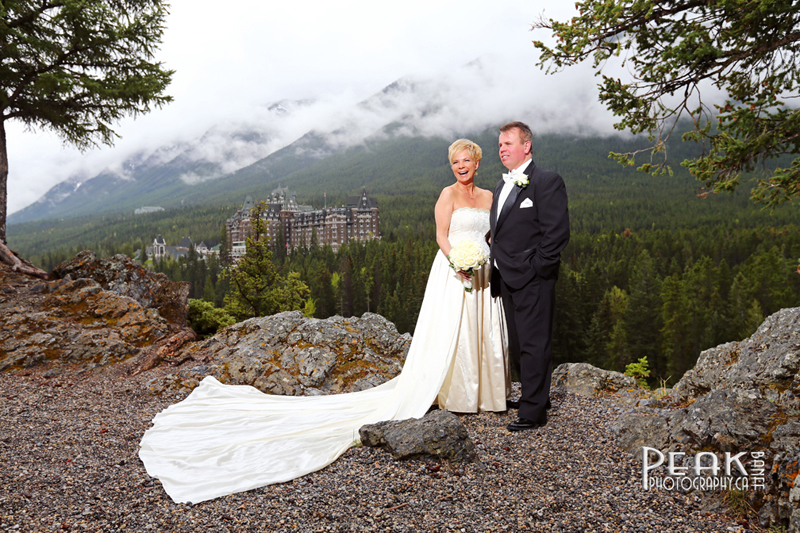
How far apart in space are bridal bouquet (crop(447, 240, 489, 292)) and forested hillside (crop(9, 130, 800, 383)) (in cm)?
405

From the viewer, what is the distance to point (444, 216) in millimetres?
5715

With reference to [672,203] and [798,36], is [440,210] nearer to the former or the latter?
[798,36]

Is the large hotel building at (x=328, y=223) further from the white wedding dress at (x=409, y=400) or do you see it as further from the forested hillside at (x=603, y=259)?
the white wedding dress at (x=409, y=400)

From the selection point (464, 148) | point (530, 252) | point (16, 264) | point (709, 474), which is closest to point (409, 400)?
Result: point (530, 252)

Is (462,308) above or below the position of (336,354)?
above

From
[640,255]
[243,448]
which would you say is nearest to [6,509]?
[243,448]

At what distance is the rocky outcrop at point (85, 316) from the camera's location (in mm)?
8062

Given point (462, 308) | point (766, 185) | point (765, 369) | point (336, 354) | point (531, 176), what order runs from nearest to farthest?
1. point (765, 369)
2. point (531, 176)
3. point (462, 308)
4. point (766, 185)
5. point (336, 354)

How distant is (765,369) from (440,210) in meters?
3.79

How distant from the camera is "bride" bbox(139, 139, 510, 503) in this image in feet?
16.4

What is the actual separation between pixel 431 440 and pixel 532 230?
2469 mm

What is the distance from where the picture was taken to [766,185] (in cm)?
689

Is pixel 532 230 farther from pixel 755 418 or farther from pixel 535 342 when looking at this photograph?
pixel 755 418

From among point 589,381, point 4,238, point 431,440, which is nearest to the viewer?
point 431,440
